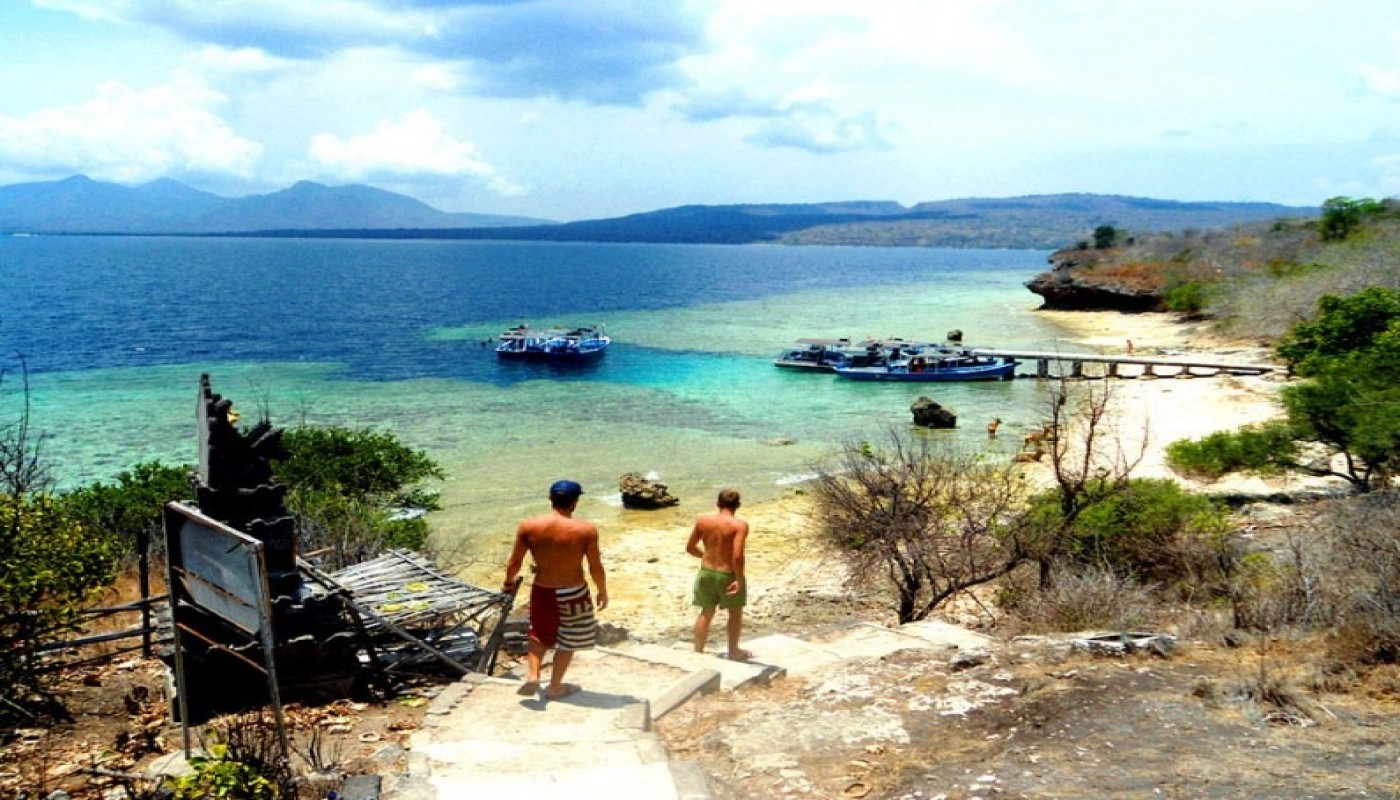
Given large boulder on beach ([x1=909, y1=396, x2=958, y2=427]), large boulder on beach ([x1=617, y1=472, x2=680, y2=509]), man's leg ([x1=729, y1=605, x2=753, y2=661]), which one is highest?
man's leg ([x1=729, y1=605, x2=753, y2=661])

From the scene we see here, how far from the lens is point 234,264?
156 m

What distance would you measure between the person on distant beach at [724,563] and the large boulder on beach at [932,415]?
2735cm

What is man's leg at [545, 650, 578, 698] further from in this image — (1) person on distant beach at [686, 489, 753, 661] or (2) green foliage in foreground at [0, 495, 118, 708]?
(2) green foliage in foreground at [0, 495, 118, 708]

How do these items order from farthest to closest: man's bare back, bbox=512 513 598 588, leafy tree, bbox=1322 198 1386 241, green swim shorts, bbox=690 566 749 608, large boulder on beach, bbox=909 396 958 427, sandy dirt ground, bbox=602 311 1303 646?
leafy tree, bbox=1322 198 1386 241
large boulder on beach, bbox=909 396 958 427
sandy dirt ground, bbox=602 311 1303 646
green swim shorts, bbox=690 566 749 608
man's bare back, bbox=512 513 598 588

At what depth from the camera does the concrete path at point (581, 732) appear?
5.90 m

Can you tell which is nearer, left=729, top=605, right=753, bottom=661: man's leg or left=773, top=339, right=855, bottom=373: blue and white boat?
left=729, top=605, right=753, bottom=661: man's leg

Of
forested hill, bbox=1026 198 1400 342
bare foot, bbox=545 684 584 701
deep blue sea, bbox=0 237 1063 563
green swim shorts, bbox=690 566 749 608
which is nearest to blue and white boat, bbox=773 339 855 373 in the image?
deep blue sea, bbox=0 237 1063 563

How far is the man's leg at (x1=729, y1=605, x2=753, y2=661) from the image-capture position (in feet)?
28.7

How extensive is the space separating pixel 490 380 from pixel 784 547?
29.7 m

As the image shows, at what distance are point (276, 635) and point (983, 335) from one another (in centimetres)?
6256

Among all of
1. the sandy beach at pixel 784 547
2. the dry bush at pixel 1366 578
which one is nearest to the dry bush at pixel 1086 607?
the dry bush at pixel 1366 578

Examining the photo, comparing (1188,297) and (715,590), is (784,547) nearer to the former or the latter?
(715,590)

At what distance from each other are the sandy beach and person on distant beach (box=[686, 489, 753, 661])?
3.39 meters

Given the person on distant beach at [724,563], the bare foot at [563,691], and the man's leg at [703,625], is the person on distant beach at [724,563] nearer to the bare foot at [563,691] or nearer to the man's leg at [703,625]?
the man's leg at [703,625]
